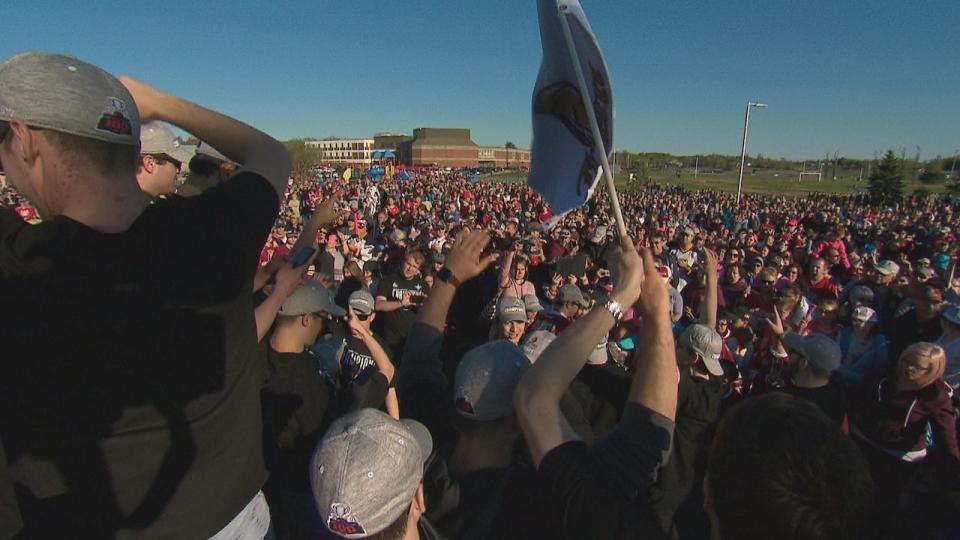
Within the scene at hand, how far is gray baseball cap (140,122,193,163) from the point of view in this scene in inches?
76.0

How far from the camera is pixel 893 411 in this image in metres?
3.64

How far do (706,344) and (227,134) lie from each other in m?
3.29

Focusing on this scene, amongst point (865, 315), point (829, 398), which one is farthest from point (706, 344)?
point (865, 315)

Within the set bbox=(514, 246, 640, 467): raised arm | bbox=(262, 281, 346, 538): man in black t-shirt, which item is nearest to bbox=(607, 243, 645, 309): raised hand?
bbox=(514, 246, 640, 467): raised arm

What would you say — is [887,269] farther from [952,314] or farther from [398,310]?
[398,310]

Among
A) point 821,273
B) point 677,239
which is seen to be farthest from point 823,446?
point 677,239

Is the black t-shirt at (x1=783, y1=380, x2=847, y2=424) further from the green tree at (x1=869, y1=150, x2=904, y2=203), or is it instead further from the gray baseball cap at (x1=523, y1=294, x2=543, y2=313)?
the green tree at (x1=869, y1=150, x2=904, y2=203)

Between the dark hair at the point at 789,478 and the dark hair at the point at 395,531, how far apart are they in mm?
792

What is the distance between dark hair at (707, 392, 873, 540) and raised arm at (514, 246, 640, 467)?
0.39 m

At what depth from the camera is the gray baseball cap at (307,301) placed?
3.03 m

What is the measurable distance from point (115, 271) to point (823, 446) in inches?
60.5

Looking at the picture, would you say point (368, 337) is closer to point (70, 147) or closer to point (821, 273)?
point (70, 147)

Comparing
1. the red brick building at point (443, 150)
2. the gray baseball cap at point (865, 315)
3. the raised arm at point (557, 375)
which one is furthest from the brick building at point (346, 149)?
the raised arm at point (557, 375)

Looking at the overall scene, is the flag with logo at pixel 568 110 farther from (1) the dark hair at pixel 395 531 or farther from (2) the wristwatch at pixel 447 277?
(1) the dark hair at pixel 395 531
